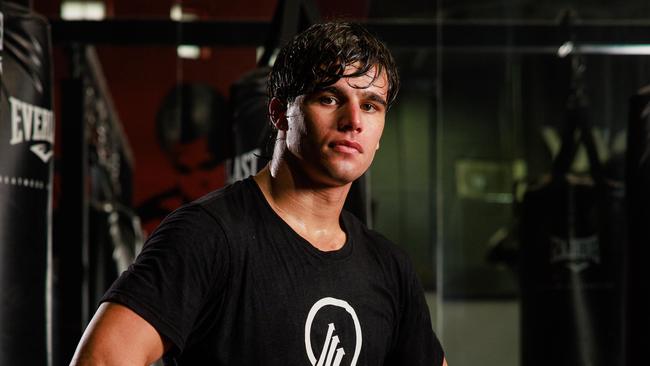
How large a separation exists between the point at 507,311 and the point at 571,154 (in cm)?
102

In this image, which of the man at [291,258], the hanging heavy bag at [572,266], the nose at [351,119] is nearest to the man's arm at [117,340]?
the man at [291,258]

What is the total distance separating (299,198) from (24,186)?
2.44 ft

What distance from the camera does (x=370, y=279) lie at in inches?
57.6

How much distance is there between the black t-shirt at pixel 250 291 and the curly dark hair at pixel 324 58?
0.18m

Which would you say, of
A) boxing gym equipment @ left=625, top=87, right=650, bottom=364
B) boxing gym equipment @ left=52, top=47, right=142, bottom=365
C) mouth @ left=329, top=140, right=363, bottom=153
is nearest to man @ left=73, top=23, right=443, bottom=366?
mouth @ left=329, top=140, right=363, bottom=153

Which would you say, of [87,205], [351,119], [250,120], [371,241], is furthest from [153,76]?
[351,119]

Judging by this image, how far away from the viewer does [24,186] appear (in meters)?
1.85

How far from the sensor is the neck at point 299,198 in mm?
1402

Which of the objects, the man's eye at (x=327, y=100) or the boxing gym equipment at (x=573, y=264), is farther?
the boxing gym equipment at (x=573, y=264)

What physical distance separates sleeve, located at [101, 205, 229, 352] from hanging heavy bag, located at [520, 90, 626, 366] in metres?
1.92

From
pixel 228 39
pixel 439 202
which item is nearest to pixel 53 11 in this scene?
pixel 228 39

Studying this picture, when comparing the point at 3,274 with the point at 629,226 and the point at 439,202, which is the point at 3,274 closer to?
the point at 629,226

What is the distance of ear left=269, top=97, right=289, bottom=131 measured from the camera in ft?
4.74

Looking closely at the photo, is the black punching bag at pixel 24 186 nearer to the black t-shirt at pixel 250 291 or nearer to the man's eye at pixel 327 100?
the black t-shirt at pixel 250 291
